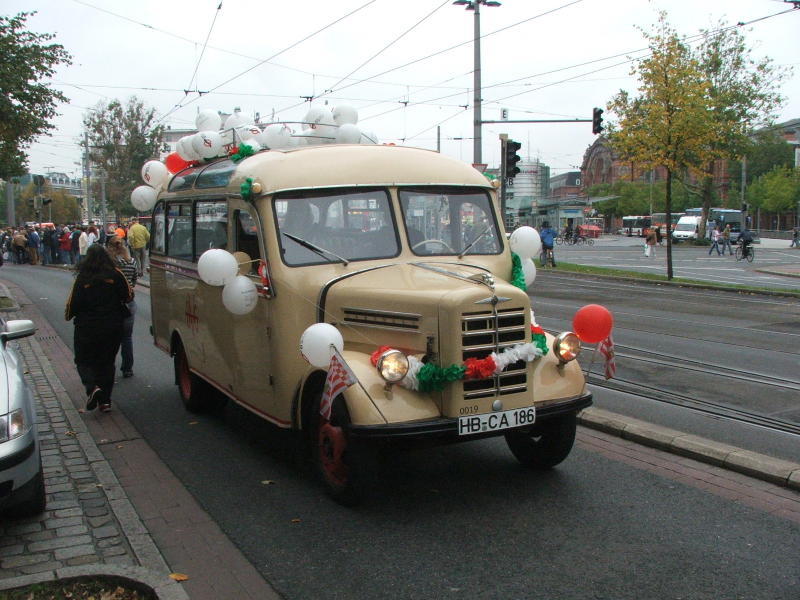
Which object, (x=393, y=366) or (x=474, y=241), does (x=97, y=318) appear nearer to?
(x=474, y=241)

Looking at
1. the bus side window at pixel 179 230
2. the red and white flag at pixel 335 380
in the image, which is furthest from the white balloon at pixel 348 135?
the red and white flag at pixel 335 380

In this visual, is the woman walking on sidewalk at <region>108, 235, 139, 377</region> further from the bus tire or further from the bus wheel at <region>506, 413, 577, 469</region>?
the bus wheel at <region>506, 413, 577, 469</region>

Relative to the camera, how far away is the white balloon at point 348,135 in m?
7.56

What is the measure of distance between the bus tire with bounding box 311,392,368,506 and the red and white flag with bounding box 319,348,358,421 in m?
0.11

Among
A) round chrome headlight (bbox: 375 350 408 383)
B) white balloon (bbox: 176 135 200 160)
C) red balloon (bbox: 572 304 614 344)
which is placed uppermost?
white balloon (bbox: 176 135 200 160)

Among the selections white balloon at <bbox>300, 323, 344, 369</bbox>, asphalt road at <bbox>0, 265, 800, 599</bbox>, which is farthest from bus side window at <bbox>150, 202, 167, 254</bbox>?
white balloon at <bbox>300, 323, 344, 369</bbox>

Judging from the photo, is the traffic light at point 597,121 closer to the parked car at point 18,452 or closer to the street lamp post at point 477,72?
the street lamp post at point 477,72

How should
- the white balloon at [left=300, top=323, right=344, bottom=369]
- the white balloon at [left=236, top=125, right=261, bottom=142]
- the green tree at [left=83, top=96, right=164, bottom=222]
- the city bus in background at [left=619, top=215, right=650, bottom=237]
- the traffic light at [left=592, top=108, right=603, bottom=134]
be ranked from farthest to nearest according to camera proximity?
the city bus in background at [left=619, top=215, right=650, bottom=237] < the green tree at [left=83, top=96, right=164, bottom=222] < the traffic light at [left=592, top=108, right=603, bottom=134] < the white balloon at [left=236, top=125, right=261, bottom=142] < the white balloon at [left=300, top=323, right=344, bottom=369]

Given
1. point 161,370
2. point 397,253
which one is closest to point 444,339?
A: point 397,253

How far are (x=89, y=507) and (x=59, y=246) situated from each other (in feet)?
111

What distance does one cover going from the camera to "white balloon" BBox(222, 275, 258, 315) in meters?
6.10

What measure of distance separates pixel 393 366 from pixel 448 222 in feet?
5.77

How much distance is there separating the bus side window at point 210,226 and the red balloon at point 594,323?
9.80ft

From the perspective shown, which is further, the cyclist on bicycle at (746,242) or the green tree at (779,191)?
the green tree at (779,191)
